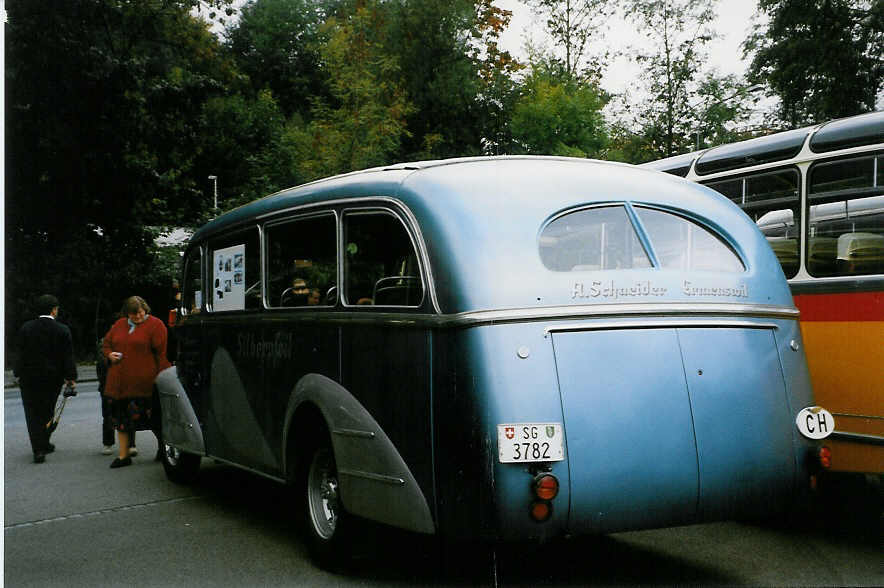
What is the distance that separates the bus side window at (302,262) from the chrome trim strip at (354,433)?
0.85 metres

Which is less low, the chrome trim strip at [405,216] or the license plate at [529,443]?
the chrome trim strip at [405,216]

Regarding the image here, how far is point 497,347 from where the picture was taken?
4.87 m

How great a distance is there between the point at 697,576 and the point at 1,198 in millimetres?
4274

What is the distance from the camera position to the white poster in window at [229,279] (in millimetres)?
7859

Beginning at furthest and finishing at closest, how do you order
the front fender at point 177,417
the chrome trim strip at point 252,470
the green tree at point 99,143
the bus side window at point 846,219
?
1. the green tree at point 99,143
2. the front fender at point 177,417
3. the chrome trim strip at point 252,470
4. the bus side window at point 846,219

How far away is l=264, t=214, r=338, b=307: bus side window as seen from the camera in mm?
6340

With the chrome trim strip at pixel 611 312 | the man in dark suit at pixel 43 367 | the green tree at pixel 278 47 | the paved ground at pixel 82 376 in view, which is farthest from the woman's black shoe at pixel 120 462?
the green tree at pixel 278 47

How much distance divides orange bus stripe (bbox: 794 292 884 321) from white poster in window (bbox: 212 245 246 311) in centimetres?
422

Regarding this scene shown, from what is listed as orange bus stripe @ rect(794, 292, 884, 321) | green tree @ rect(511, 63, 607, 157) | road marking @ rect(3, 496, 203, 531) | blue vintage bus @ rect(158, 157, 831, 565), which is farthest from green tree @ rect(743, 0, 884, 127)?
green tree @ rect(511, 63, 607, 157)

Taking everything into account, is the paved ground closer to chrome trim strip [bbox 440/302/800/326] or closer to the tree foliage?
the tree foliage

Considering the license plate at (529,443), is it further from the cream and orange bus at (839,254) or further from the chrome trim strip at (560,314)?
the cream and orange bus at (839,254)

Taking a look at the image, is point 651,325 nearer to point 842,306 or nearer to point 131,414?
point 842,306

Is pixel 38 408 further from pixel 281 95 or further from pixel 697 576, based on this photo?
pixel 281 95

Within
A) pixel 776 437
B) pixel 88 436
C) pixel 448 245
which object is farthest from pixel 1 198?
pixel 88 436
